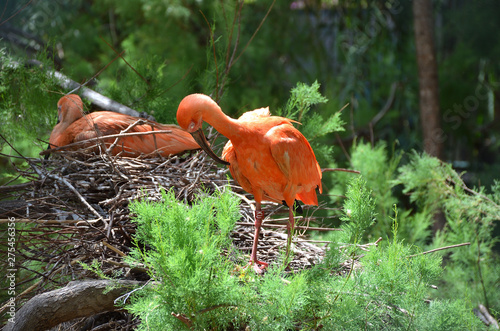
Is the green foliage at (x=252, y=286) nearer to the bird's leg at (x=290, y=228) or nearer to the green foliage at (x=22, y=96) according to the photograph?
the bird's leg at (x=290, y=228)

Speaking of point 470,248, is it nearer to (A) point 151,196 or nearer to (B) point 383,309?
(B) point 383,309

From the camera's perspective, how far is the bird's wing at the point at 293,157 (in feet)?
6.74

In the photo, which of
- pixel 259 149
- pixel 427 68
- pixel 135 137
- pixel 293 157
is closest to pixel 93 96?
pixel 135 137

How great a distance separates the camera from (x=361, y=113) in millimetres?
6766

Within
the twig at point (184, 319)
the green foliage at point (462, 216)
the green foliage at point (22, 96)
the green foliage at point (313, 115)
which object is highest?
the green foliage at point (22, 96)

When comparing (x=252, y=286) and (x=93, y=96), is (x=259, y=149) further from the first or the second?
(x=93, y=96)

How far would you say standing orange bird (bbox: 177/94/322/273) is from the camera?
195 cm

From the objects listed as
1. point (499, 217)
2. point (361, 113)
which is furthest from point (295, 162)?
point (361, 113)

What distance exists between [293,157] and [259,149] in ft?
0.50

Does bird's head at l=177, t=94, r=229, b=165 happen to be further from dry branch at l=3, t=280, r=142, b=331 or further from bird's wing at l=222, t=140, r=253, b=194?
dry branch at l=3, t=280, r=142, b=331

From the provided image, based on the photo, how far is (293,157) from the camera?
82.0 inches

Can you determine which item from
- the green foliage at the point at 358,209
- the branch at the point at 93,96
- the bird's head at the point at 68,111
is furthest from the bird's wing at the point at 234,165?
the bird's head at the point at 68,111

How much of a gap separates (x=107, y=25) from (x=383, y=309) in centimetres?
716

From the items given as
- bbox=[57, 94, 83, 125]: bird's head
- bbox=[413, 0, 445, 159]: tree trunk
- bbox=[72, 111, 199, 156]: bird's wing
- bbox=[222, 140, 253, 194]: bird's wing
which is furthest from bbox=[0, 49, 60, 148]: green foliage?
bbox=[413, 0, 445, 159]: tree trunk
